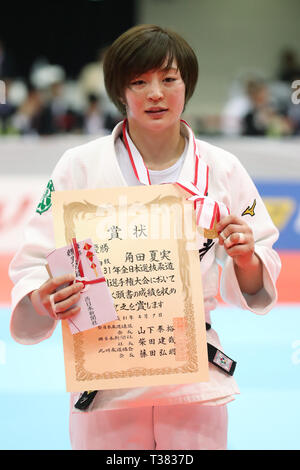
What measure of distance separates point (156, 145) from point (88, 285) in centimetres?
45

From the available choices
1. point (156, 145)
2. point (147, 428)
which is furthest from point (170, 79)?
point (147, 428)

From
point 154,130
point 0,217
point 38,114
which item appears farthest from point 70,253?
point 38,114

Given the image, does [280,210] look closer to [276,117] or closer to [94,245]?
[276,117]

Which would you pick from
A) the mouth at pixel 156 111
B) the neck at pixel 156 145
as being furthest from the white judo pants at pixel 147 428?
the mouth at pixel 156 111

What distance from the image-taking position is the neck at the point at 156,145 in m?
1.63

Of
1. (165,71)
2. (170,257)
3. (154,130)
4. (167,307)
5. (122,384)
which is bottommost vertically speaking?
(122,384)

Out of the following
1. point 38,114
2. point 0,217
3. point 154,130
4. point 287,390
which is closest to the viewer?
point 154,130

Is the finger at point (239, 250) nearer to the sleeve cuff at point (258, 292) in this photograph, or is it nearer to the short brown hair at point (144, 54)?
the sleeve cuff at point (258, 292)

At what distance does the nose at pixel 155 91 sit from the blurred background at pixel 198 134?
0.71 metres

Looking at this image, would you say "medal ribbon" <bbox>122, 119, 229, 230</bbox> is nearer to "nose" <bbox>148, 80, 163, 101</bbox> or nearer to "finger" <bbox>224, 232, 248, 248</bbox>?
"finger" <bbox>224, 232, 248, 248</bbox>

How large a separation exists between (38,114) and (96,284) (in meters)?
5.19

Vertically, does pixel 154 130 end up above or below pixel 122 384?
above

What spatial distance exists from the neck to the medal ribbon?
44 millimetres

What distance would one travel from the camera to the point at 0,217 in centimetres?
479
